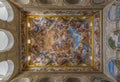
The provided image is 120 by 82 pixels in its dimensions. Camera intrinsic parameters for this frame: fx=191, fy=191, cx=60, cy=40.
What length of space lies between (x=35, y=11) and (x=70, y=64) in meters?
4.71

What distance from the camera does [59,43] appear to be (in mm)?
14617

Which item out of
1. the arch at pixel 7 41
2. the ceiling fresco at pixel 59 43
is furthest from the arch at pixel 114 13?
the arch at pixel 7 41

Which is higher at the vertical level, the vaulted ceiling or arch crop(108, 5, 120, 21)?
the vaulted ceiling

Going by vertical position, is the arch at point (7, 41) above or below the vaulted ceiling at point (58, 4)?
below

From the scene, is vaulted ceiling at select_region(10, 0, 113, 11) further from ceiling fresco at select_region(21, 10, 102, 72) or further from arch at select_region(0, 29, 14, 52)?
arch at select_region(0, 29, 14, 52)

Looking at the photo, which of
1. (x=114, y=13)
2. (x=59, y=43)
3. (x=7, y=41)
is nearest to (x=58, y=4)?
(x=59, y=43)

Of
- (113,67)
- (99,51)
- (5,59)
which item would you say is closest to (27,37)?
(5,59)

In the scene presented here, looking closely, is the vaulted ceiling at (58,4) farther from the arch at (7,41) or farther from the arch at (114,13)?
the arch at (7,41)

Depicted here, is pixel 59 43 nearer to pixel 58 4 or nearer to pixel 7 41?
pixel 58 4

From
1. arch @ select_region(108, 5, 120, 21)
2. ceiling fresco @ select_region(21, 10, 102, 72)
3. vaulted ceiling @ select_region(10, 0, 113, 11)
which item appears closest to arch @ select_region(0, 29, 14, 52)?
ceiling fresco @ select_region(21, 10, 102, 72)

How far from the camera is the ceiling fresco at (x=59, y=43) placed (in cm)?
1423

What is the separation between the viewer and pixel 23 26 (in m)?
14.0

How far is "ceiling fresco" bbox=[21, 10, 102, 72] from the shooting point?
46.7 ft

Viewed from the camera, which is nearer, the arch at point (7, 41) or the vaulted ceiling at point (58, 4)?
the arch at point (7, 41)
